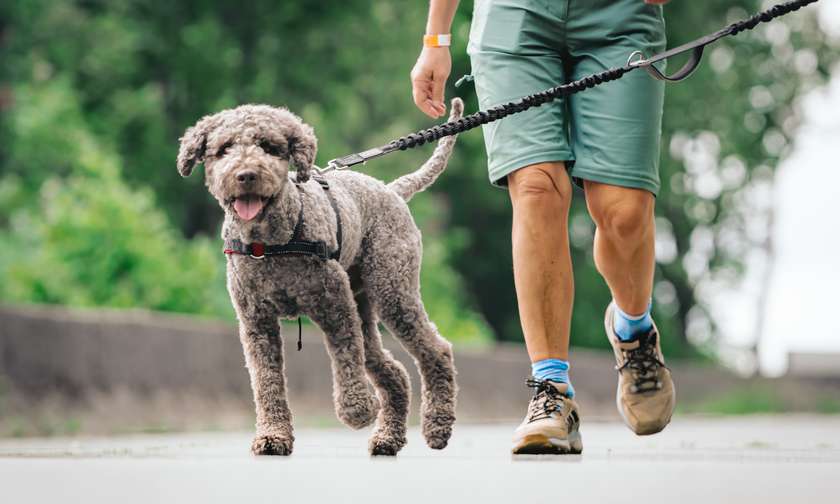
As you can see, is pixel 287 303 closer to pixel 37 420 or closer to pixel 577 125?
pixel 577 125

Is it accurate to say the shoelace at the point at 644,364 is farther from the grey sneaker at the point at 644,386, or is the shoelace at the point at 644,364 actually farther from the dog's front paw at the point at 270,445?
the dog's front paw at the point at 270,445

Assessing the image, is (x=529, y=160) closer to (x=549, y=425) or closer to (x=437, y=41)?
(x=437, y=41)

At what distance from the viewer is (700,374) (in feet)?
72.6

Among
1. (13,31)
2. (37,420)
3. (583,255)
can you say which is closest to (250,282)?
(37,420)

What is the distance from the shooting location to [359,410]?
5074 millimetres

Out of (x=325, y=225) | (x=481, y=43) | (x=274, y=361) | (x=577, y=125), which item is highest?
(x=481, y=43)

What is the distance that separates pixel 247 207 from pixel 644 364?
211 centimetres

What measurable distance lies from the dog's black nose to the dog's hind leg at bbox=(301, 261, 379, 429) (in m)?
0.59

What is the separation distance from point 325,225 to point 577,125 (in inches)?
44.2

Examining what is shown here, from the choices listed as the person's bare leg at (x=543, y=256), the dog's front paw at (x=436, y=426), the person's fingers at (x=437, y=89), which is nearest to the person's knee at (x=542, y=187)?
the person's bare leg at (x=543, y=256)

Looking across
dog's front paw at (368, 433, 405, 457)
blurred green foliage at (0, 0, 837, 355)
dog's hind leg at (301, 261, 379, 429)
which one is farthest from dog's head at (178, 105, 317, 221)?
blurred green foliage at (0, 0, 837, 355)

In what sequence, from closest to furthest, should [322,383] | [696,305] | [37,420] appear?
[37,420] < [322,383] < [696,305]

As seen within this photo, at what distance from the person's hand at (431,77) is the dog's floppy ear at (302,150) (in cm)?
73

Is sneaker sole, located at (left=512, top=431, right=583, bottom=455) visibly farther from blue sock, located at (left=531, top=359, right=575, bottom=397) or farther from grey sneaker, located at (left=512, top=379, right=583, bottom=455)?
blue sock, located at (left=531, top=359, right=575, bottom=397)
